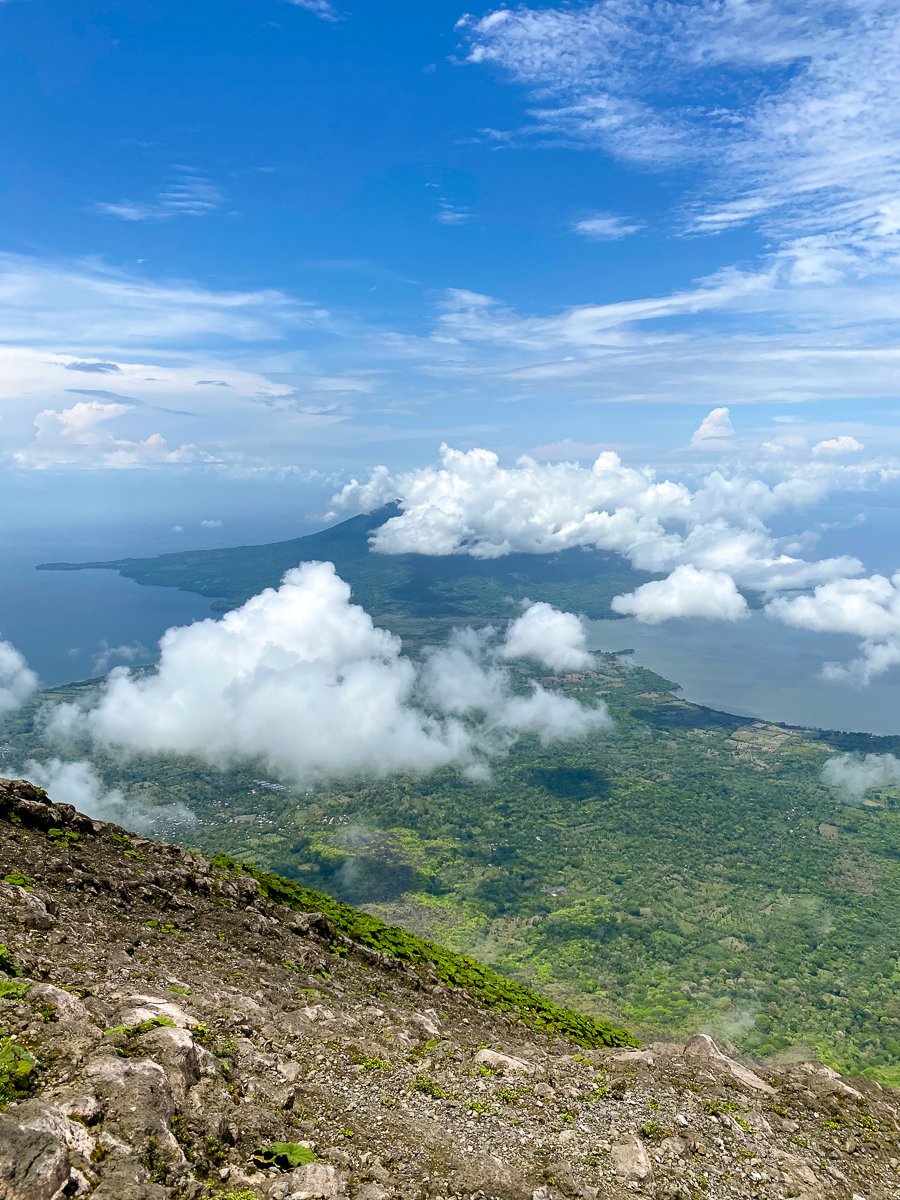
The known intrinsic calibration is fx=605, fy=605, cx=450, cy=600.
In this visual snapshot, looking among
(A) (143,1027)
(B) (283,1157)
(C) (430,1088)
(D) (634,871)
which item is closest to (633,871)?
(D) (634,871)

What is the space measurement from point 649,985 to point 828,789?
372 ft

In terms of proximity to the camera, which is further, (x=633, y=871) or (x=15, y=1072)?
(x=633, y=871)

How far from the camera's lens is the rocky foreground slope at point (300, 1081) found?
8.79m

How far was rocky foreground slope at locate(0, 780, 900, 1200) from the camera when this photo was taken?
8.79 m

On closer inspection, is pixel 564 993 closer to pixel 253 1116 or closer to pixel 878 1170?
pixel 878 1170

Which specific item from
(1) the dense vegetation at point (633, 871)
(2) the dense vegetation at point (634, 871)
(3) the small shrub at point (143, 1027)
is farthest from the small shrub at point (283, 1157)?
(1) the dense vegetation at point (633, 871)

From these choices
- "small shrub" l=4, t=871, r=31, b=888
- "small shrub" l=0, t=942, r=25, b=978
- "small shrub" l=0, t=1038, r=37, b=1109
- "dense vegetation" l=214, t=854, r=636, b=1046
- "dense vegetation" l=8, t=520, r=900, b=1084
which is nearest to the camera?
"small shrub" l=0, t=1038, r=37, b=1109

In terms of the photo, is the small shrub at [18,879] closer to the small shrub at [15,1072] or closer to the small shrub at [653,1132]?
the small shrub at [15,1072]

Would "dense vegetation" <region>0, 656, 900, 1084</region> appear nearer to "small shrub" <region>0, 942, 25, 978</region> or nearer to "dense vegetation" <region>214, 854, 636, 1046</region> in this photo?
"dense vegetation" <region>214, 854, 636, 1046</region>

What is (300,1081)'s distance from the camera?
1207cm

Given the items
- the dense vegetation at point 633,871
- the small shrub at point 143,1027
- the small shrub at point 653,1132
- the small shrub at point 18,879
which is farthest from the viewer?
the dense vegetation at point 633,871

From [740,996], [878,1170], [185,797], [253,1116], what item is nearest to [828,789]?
[740,996]

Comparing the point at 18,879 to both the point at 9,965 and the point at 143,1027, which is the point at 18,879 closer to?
the point at 9,965

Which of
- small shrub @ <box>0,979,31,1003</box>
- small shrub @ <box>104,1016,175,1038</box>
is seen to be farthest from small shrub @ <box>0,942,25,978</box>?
small shrub @ <box>104,1016,175,1038</box>
